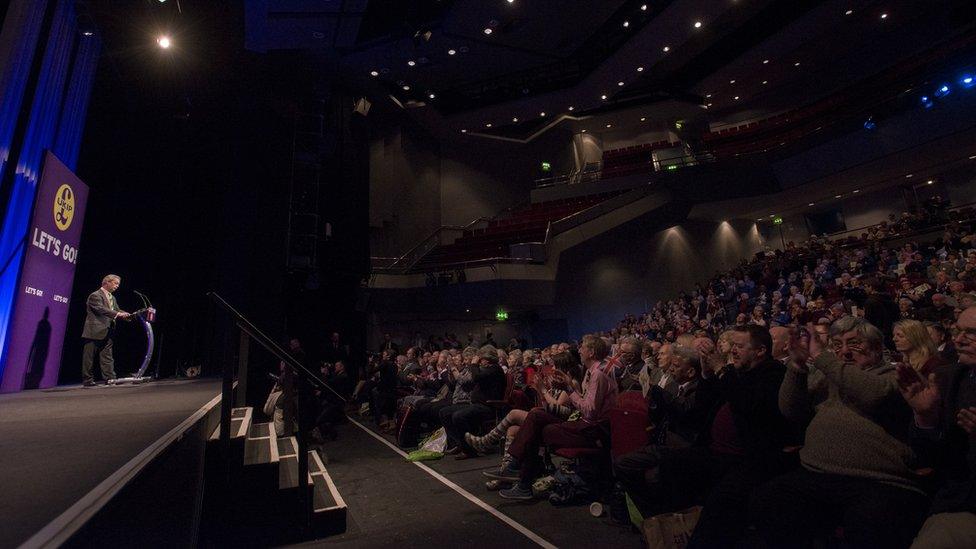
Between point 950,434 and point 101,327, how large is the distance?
22.2 ft

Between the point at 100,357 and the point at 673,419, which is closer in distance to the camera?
the point at 673,419

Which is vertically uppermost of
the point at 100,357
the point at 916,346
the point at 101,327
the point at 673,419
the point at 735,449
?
the point at 101,327

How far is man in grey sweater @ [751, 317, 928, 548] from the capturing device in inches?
66.1

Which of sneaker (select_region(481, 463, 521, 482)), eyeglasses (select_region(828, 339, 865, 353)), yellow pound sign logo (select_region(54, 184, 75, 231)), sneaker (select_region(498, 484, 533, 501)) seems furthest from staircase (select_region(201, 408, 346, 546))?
yellow pound sign logo (select_region(54, 184, 75, 231))

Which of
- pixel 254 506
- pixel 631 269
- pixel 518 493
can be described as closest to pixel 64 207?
pixel 254 506

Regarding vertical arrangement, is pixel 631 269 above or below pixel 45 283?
above

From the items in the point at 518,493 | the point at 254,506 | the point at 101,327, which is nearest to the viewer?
the point at 254,506

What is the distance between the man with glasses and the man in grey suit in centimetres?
631

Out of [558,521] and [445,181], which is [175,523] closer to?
[558,521]

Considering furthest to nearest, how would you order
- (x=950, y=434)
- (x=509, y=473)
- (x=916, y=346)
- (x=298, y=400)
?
(x=509, y=473), (x=298, y=400), (x=916, y=346), (x=950, y=434)

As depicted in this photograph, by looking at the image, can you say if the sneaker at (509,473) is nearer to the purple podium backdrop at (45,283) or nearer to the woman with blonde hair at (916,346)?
the woman with blonde hair at (916,346)

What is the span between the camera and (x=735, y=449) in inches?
93.0

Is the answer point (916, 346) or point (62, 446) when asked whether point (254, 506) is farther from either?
point (916, 346)

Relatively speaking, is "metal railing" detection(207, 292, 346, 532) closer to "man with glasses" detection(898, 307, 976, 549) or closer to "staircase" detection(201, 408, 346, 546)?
"staircase" detection(201, 408, 346, 546)
